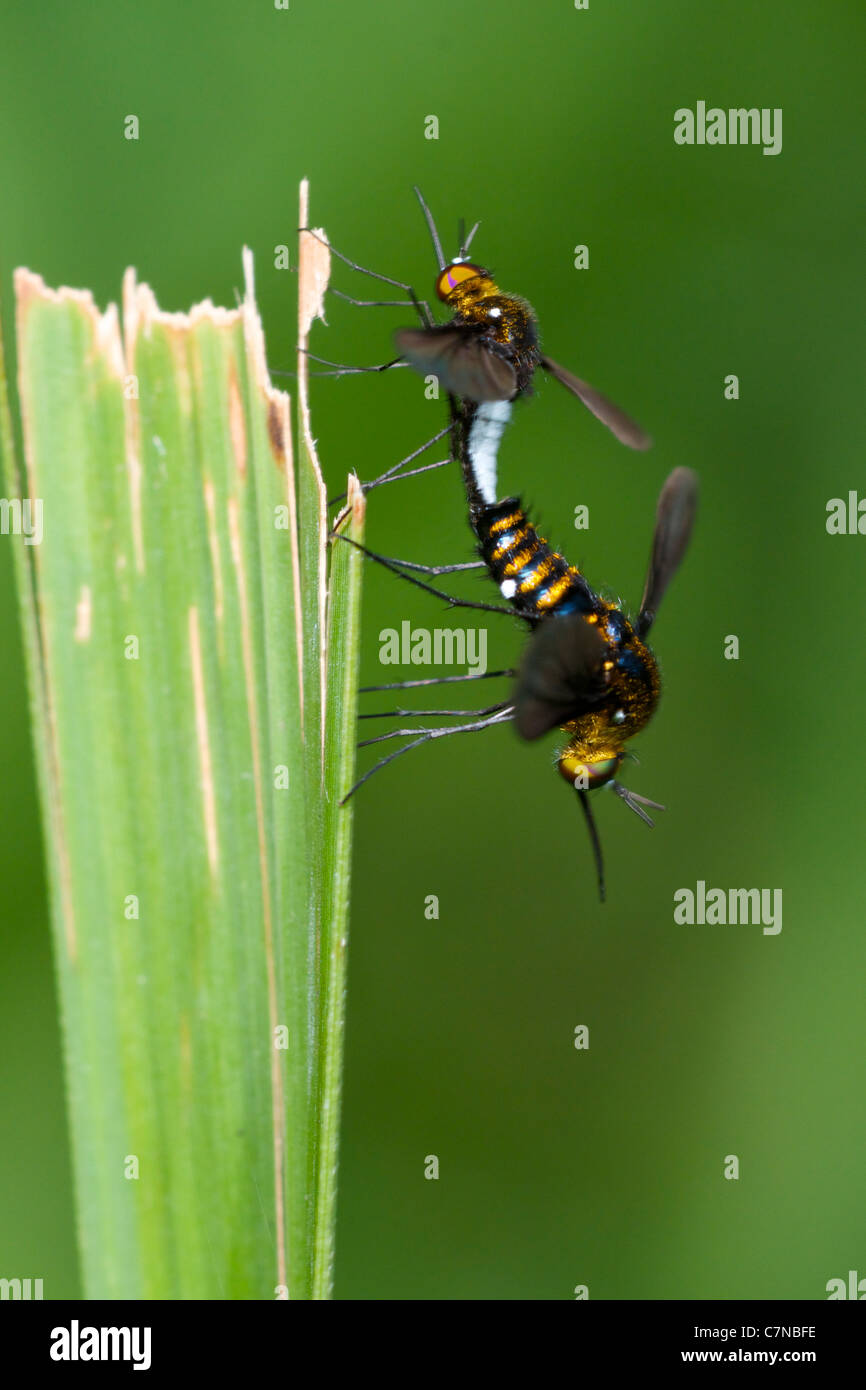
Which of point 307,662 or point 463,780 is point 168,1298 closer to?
point 307,662

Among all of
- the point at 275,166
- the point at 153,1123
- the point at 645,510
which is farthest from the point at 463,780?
the point at 153,1123

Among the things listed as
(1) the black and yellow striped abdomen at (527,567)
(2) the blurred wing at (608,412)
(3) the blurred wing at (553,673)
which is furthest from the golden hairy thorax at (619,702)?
(2) the blurred wing at (608,412)

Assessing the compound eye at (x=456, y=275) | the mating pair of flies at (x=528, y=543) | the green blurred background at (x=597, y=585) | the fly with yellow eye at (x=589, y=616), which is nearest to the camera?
the mating pair of flies at (x=528, y=543)

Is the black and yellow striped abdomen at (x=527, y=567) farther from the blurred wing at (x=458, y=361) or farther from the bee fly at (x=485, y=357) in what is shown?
the blurred wing at (x=458, y=361)

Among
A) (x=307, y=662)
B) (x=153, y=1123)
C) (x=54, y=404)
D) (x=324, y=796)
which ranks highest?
(x=54, y=404)

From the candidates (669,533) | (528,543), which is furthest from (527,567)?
(669,533)

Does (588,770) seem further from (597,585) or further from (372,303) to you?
(372,303)
